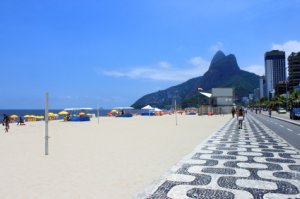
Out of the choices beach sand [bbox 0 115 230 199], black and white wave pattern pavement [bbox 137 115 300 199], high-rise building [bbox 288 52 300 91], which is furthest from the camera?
high-rise building [bbox 288 52 300 91]

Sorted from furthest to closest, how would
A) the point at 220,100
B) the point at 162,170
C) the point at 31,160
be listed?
the point at 220,100
the point at 31,160
the point at 162,170

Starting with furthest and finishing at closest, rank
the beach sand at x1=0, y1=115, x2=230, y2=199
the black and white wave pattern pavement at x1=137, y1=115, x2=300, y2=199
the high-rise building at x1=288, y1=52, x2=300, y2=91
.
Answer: the high-rise building at x1=288, y1=52, x2=300, y2=91, the beach sand at x1=0, y1=115, x2=230, y2=199, the black and white wave pattern pavement at x1=137, y1=115, x2=300, y2=199

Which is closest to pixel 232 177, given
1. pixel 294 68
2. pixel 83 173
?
pixel 83 173

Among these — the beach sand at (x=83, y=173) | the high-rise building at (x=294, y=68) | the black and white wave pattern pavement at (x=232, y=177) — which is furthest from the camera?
the high-rise building at (x=294, y=68)

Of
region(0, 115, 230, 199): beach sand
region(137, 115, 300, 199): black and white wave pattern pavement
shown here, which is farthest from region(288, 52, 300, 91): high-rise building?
region(0, 115, 230, 199): beach sand

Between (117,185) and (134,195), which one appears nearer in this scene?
(134,195)

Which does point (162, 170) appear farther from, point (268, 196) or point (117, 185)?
point (268, 196)

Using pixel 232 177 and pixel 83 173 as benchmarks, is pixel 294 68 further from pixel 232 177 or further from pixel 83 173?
pixel 83 173

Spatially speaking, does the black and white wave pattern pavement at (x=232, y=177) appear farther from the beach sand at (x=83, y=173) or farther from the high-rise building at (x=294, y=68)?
the high-rise building at (x=294, y=68)

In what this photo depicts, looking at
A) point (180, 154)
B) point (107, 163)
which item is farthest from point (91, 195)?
point (180, 154)

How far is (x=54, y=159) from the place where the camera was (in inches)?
360

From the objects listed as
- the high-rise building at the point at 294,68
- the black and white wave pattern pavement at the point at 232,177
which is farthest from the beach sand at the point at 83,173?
the high-rise building at the point at 294,68

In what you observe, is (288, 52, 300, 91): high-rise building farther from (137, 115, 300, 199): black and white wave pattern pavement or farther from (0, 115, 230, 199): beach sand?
(0, 115, 230, 199): beach sand

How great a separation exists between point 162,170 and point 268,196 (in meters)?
2.91
